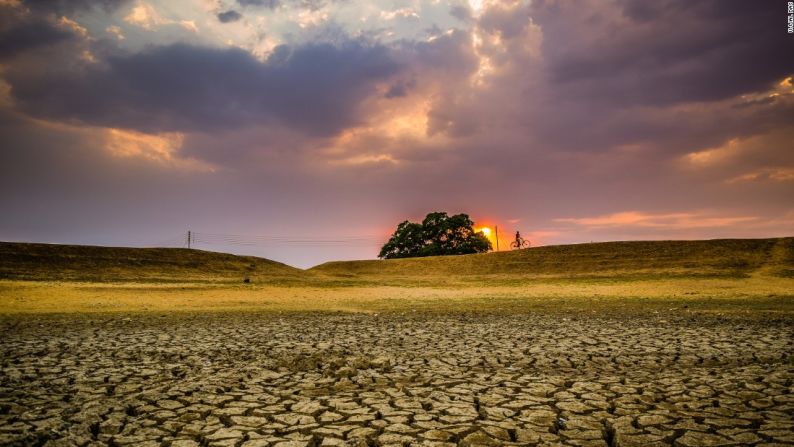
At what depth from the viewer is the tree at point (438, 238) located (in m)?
65.0

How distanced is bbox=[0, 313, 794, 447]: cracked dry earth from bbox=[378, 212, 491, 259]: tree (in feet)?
182

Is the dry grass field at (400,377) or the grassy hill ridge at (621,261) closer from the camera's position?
the dry grass field at (400,377)

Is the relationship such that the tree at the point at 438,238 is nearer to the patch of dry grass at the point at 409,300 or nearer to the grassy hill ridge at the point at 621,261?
the grassy hill ridge at the point at 621,261

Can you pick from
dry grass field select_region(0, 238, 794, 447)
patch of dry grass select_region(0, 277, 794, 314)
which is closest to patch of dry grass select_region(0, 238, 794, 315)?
patch of dry grass select_region(0, 277, 794, 314)

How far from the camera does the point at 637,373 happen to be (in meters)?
5.71

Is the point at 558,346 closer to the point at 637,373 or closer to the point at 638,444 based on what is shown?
the point at 637,373

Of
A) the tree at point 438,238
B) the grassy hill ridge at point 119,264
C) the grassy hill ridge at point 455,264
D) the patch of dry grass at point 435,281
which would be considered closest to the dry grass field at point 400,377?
the patch of dry grass at point 435,281

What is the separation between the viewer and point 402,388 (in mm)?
5090

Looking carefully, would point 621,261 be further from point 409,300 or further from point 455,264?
point 409,300

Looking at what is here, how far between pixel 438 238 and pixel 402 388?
6128 centimetres

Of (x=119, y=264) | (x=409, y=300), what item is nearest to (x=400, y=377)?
(x=409, y=300)

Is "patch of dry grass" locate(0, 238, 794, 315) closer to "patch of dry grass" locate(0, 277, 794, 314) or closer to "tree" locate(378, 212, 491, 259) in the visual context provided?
"patch of dry grass" locate(0, 277, 794, 314)

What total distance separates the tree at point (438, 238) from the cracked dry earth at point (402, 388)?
55.5m

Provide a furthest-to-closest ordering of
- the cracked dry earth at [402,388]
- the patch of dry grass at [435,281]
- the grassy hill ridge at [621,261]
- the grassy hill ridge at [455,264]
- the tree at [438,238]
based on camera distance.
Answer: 1. the tree at [438,238]
2. the grassy hill ridge at [621,261]
3. the grassy hill ridge at [455,264]
4. the patch of dry grass at [435,281]
5. the cracked dry earth at [402,388]
